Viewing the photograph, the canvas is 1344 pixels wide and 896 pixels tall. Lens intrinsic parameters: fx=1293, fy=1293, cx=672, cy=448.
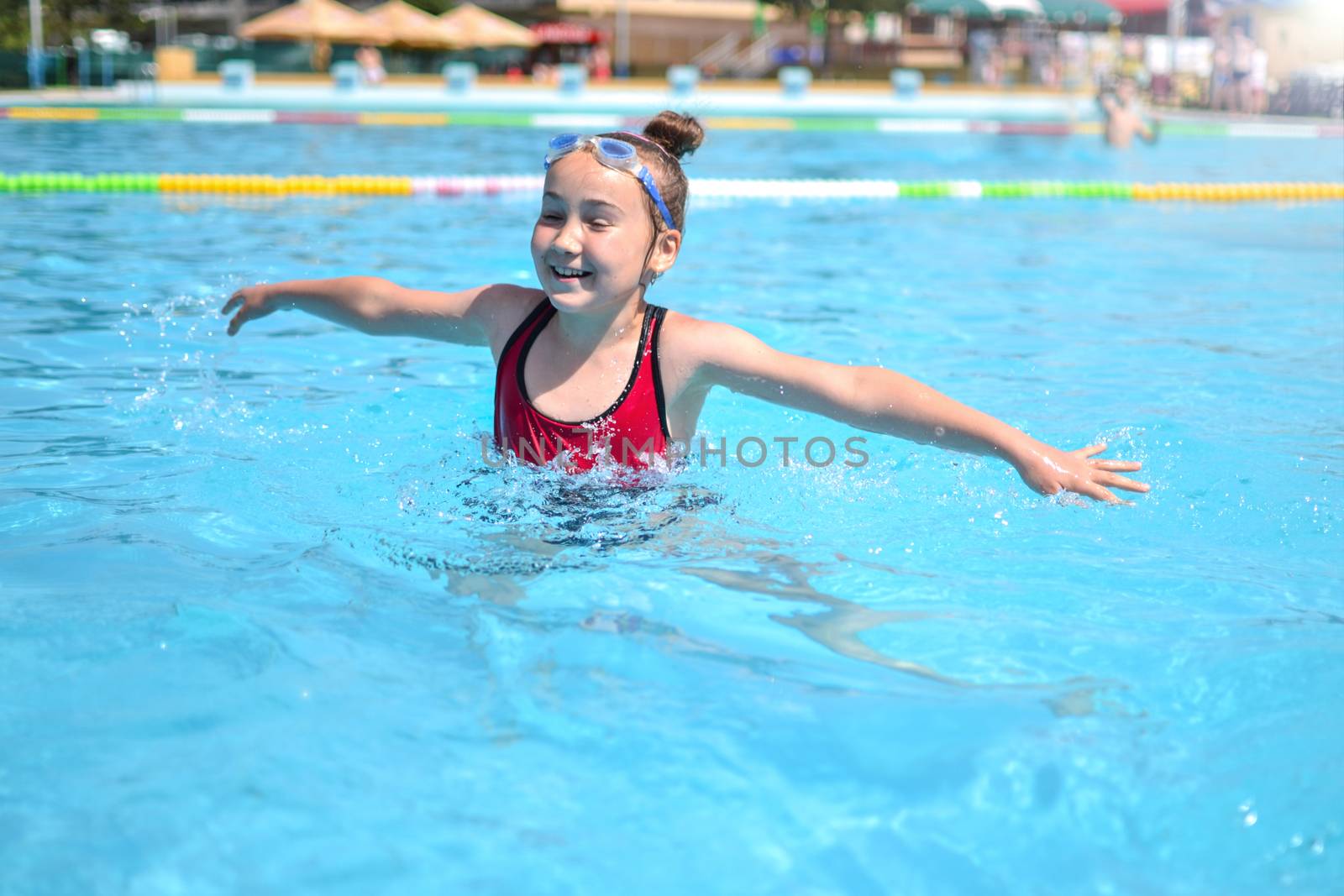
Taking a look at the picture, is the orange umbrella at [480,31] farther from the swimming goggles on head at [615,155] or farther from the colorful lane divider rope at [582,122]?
the swimming goggles on head at [615,155]

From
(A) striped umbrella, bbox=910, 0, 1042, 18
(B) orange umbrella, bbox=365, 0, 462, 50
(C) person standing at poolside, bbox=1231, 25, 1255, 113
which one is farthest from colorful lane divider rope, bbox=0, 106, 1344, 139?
(A) striped umbrella, bbox=910, 0, 1042, 18

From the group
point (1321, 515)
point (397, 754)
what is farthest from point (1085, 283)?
point (397, 754)

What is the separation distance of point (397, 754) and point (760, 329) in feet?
13.9

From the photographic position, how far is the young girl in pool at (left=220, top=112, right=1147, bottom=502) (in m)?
2.88

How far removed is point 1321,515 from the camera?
140 inches

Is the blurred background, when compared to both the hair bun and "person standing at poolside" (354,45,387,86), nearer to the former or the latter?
"person standing at poolside" (354,45,387,86)

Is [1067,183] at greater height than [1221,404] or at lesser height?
greater

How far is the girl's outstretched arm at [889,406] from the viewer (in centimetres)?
271

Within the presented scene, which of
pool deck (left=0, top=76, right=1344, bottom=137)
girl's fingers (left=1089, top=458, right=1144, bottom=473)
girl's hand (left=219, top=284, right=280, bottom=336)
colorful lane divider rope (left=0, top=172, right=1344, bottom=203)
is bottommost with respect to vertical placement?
girl's fingers (left=1089, top=458, right=1144, bottom=473)

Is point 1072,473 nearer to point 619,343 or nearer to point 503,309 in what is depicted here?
point 619,343

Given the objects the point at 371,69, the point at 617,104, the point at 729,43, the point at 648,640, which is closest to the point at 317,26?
the point at 371,69

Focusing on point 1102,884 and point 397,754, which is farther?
point 397,754

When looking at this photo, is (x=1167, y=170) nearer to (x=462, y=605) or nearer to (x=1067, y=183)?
(x=1067, y=183)

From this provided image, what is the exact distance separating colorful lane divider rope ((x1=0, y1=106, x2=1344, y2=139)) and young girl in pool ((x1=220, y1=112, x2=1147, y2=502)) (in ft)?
43.2
